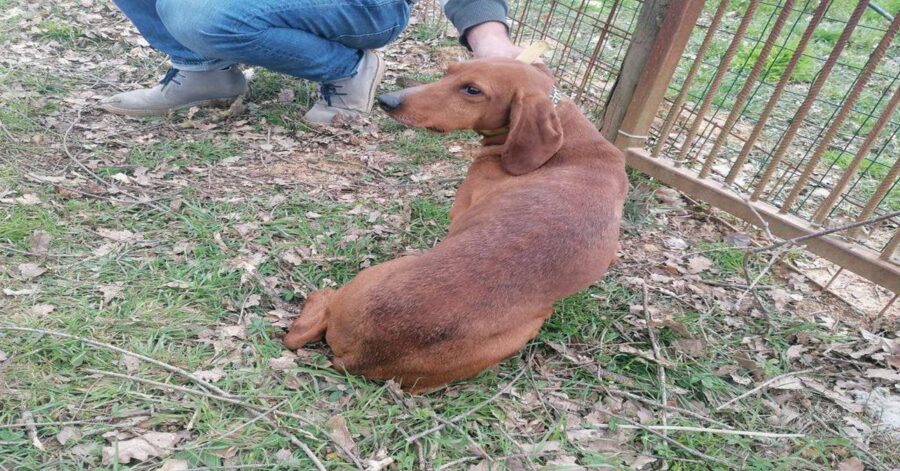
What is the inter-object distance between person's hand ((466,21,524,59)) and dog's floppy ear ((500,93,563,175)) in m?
0.67

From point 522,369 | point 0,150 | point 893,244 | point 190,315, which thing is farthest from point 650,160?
point 0,150

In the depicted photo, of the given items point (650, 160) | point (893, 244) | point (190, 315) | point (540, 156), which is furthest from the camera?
point (650, 160)

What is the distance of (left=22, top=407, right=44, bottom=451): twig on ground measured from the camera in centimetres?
199

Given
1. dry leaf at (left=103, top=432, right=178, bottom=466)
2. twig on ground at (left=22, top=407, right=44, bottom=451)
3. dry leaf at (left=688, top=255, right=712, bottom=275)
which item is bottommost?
twig on ground at (left=22, top=407, right=44, bottom=451)

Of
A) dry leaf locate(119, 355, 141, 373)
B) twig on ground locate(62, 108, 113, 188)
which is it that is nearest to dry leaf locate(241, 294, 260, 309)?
dry leaf locate(119, 355, 141, 373)

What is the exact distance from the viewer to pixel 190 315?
2676 mm

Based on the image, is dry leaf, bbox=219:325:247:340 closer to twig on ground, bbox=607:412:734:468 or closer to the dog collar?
the dog collar

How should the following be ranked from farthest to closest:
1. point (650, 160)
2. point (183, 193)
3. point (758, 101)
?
point (758, 101) → point (650, 160) → point (183, 193)

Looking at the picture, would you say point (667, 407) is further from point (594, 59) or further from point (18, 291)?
point (18, 291)

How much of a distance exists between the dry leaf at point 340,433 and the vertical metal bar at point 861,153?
10.5ft

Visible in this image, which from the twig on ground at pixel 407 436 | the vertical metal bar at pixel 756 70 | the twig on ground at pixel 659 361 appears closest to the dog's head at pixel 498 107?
the twig on ground at pixel 659 361

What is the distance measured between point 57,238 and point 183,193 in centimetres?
77

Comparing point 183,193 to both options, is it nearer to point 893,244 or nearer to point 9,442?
point 9,442

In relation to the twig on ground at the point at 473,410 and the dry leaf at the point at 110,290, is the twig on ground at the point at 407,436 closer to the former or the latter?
the twig on ground at the point at 473,410
